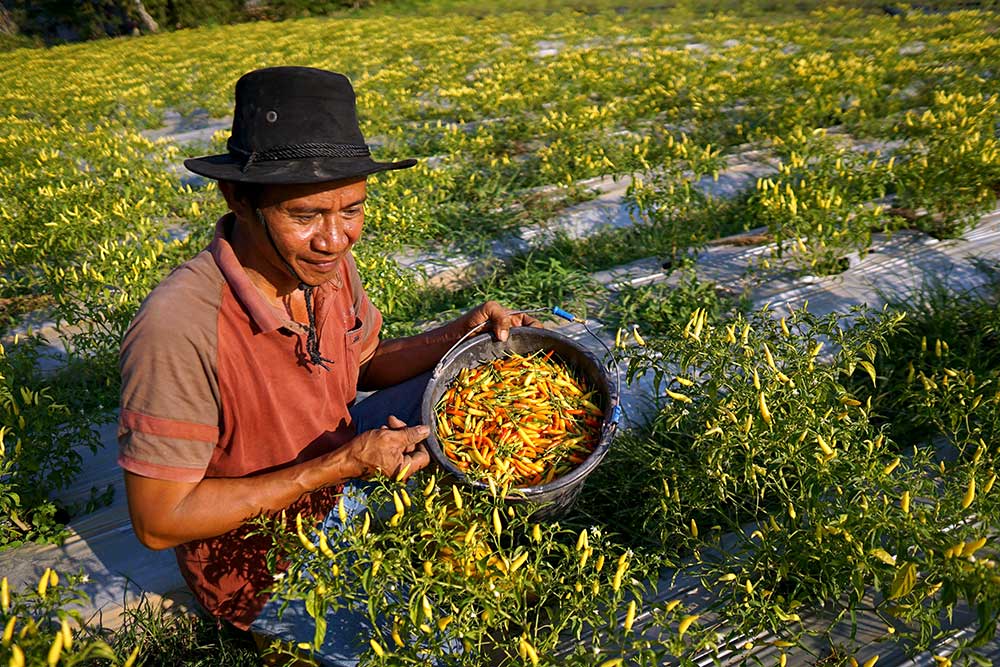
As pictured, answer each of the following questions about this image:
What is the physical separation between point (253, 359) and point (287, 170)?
1.82 ft

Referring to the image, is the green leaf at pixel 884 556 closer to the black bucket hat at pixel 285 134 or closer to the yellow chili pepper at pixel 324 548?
the yellow chili pepper at pixel 324 548

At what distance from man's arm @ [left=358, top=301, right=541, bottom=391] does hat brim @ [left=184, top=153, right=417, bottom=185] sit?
2.63 feet

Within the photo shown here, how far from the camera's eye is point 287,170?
1.55m

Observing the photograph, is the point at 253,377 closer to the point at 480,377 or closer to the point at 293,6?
the point at 480,377

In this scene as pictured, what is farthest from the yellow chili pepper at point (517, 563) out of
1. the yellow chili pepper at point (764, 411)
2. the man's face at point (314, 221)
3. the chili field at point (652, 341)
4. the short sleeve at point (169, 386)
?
the man's face at point (314, 221)

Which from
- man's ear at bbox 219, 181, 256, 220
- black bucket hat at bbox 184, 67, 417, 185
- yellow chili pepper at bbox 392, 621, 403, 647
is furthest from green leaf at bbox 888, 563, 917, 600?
man's ear at bbox 219, 181, 256, 220

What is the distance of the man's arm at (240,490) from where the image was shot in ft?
5.08

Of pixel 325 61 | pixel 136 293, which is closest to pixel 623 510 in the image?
pixel 136 293

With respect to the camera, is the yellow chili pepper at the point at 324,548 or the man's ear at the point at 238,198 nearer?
the yellow chili pepper at the point at 324,548

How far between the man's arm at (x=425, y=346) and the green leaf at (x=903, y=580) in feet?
4.42

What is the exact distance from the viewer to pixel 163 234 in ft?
13.7

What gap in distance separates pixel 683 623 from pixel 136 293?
297cm

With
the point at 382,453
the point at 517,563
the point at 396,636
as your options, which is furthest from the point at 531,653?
the point at 382,453

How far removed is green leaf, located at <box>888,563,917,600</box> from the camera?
4.55 ft
